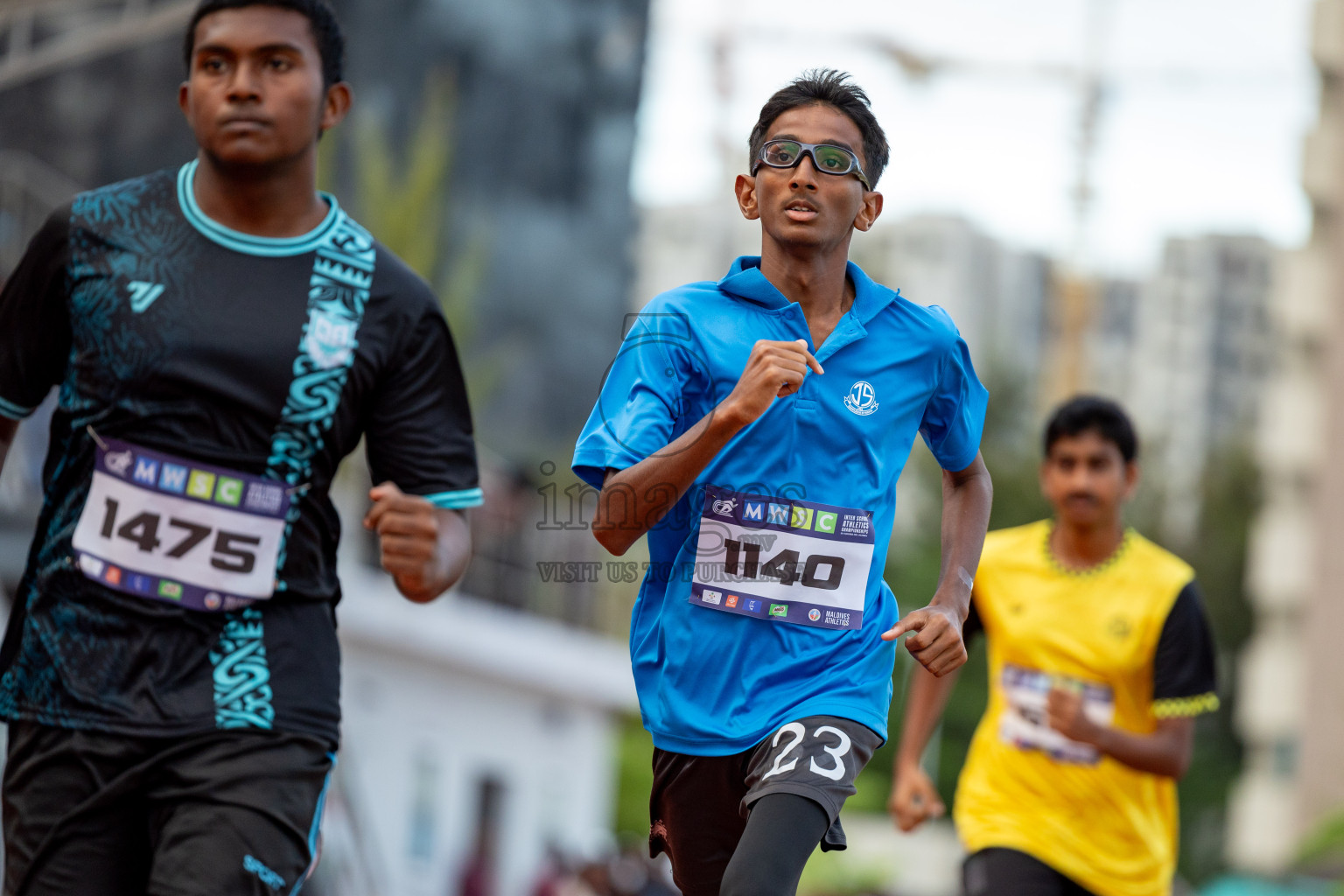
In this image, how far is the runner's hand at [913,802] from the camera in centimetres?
611

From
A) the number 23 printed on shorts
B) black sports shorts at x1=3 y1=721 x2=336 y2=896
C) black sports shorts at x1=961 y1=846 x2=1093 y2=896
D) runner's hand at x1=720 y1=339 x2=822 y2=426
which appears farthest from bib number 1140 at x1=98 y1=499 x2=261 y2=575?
black sports shorts at x1=961 y1=846 x2=1093 y2=896

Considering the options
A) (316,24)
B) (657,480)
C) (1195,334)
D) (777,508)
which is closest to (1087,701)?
(777,508)

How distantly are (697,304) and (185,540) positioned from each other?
1.25 m

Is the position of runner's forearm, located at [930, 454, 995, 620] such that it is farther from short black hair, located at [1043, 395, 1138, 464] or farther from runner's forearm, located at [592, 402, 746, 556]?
short black hair, located at [1043, 395, 1138, 464]

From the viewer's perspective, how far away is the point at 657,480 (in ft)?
13.0

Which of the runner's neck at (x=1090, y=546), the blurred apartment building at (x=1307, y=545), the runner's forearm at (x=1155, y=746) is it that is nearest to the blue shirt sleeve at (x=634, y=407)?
the runner's forearm at (x=1155, y=746)

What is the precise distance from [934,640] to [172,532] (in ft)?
5.41

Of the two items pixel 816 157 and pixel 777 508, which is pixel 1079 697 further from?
pixel 816 157

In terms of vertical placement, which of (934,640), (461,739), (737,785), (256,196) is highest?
(256,196)

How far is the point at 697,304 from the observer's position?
14.3 ft

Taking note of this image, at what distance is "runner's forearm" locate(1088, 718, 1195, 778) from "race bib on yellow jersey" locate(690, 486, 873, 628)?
6.78 feet

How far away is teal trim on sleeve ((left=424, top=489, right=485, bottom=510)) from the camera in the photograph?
174 inches

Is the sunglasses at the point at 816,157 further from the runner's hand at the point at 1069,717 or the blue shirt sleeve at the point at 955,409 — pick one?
the runner's hand at the point at 1069,717

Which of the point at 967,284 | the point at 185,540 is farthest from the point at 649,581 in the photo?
the point at 967,284
